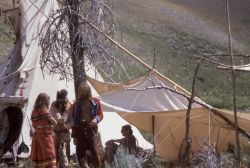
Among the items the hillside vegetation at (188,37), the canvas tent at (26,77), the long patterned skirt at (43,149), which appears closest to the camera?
the long patterned skirt at (43,149)

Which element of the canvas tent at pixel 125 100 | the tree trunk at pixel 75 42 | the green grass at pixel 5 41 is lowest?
the canvas tent at pixel 125 100

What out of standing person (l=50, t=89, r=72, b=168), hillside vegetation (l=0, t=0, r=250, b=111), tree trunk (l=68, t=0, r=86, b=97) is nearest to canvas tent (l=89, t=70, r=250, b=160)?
tree trunk (l=68, t=0, r=86, b=97)

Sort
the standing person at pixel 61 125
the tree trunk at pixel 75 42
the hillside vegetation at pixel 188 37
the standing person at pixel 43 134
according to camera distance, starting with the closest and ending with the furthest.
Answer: the standing person at pixel 43 134
the standing person at pixel 61 125
the tree trunk at pixel 75 42
the hillside vegetation at pixel 188 37

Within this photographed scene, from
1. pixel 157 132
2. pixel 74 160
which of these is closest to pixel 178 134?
pixel 157 132

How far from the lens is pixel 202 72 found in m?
30.0

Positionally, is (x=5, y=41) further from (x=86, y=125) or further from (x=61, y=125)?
(x=86, y=125)

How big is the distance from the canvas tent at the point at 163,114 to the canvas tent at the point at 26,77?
3.36 ft

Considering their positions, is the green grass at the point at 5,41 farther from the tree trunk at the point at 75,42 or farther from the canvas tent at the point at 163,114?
the tree trunk at the point at 75,42

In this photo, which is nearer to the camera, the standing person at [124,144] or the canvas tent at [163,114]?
the standing person at [124,144]

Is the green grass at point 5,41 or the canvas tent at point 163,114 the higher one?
the green grass at point 5,41

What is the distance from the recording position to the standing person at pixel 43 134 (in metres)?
9.14

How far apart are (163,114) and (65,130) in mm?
1885

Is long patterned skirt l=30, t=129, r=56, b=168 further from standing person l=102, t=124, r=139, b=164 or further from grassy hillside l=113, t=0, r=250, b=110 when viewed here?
grassy hillside l=113, t=0, r=250, b=110

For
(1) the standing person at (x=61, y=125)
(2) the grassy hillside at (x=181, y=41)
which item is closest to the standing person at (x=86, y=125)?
(1) the standing person at (x=61, y=125)
